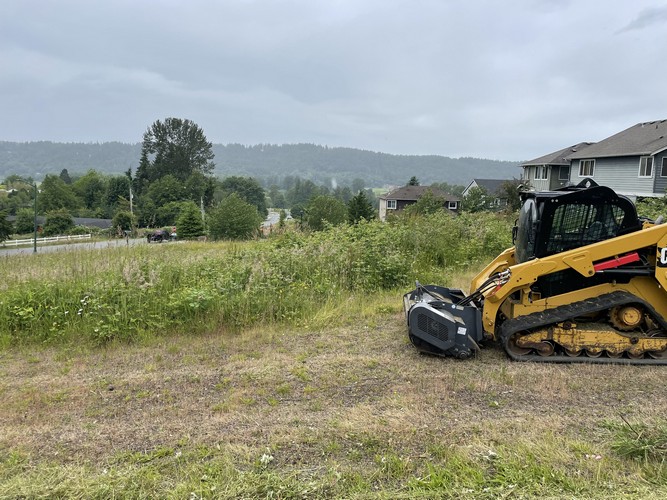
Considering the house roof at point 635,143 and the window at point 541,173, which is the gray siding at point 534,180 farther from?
the house roof at point 635,143

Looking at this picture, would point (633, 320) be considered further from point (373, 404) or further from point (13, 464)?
point (13, 464)

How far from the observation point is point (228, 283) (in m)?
6.97

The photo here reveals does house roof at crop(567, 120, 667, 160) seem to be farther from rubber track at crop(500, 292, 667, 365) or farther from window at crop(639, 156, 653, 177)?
rubber track at crop(500, 292, 667, 365)

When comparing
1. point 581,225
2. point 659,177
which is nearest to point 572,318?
point 581,225

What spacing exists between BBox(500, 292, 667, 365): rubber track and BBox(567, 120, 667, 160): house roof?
28093mm

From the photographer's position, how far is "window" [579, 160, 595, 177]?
113 feet

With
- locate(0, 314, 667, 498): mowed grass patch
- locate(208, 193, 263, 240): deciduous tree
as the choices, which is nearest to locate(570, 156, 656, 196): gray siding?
locate(0, 314, 667, 498): mowed grass patch

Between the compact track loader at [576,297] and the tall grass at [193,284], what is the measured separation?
2516 mm

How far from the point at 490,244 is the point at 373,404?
8.76 m

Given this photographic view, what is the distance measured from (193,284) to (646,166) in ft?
102

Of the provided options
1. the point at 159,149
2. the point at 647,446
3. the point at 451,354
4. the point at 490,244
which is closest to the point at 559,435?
the point at 647,446

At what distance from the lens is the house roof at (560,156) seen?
4031cm

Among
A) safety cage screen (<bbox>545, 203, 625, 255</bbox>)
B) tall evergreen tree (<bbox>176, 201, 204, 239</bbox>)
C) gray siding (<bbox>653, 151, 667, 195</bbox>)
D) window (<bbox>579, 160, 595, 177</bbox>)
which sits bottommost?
tall evergreen tree (<bbox>176, 201, 204, 239</bbox>)

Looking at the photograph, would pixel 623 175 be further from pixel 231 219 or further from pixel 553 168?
pixel 231 219
